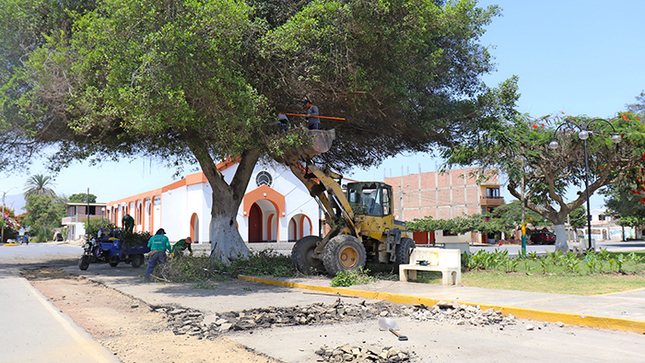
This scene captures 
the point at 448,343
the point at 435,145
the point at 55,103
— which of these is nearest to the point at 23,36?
the point at 55,103

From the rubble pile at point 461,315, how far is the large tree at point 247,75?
21.5 ft

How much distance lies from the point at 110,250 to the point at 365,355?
17077mm

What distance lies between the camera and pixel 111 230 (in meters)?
20.4

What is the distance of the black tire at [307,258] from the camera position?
49.7 ft

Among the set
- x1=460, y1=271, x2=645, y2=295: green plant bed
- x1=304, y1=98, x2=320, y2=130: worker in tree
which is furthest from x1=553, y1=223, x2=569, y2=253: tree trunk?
x1=304, y1=98, x2=320, y2=130: worker in tree

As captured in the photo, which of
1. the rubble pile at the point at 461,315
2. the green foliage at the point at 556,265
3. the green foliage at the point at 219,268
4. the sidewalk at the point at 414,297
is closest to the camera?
the sidewalk at the point at 414,297

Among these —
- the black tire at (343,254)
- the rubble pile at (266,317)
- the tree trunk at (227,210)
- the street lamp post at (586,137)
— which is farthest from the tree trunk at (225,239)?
the street lamp post at (586,137)

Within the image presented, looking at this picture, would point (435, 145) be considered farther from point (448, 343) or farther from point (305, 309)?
point (448, 343)

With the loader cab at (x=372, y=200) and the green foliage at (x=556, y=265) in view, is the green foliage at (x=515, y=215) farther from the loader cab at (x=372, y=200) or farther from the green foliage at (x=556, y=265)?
the loader cab at (x=372, y=200)

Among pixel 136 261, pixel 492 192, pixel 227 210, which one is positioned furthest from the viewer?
pixel 492 192

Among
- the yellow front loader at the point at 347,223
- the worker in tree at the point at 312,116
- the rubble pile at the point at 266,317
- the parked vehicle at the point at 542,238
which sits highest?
the worker in tree at the point at 312,116

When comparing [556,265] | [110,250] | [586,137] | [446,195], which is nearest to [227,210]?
[110,250]

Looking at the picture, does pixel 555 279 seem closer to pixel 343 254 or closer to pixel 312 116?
pixel 343 254

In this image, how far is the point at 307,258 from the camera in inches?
604
